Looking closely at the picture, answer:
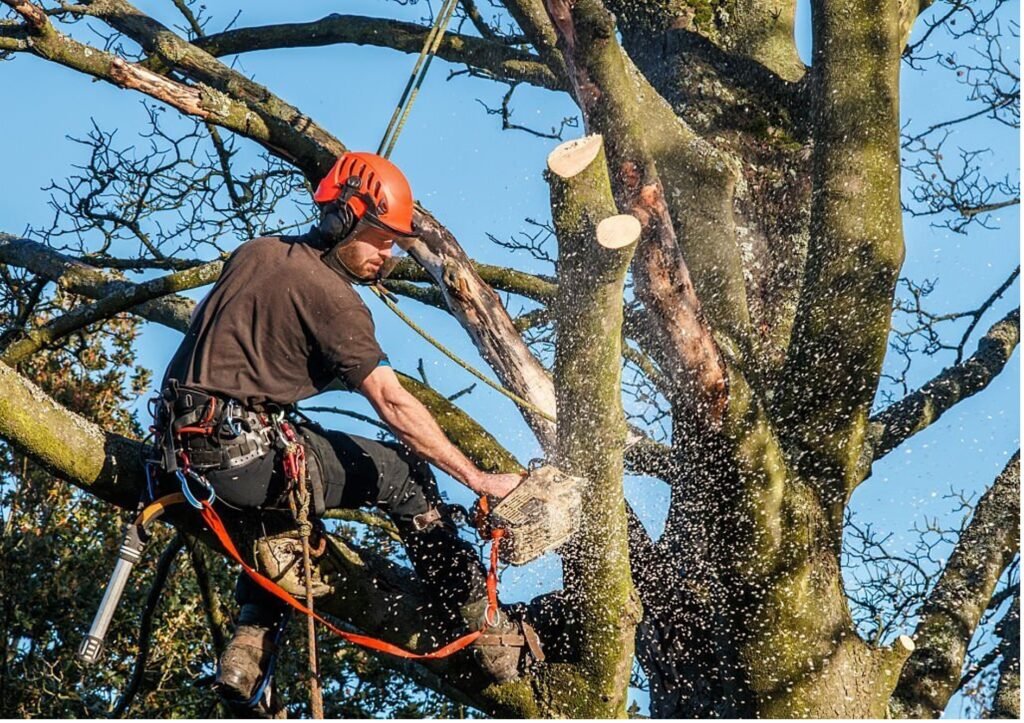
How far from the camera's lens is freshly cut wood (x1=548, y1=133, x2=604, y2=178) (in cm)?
384

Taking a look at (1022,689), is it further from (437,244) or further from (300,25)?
(300,25)

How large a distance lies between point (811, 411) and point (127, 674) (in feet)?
13.2

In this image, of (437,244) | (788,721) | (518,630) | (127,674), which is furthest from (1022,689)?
(127,674)

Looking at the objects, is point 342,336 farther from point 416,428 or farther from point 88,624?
point 88,624

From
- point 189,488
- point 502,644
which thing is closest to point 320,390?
point 189,488

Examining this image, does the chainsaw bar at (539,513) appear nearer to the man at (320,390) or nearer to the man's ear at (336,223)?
the man at (320,390)

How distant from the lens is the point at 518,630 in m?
4.43

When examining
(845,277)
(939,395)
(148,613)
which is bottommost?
(148,613)

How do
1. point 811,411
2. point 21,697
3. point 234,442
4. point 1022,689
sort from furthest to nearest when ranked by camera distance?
1. point 21,697
2. point 1022,689
3. point 811,411
4. point 234,442

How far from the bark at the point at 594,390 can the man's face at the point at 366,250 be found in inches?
27.3

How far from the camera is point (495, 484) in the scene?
14.0 feet

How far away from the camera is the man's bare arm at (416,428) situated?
409 centimetres

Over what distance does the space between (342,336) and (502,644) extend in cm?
114

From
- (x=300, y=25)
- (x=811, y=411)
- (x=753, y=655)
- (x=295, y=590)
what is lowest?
(x=295, y=590)
